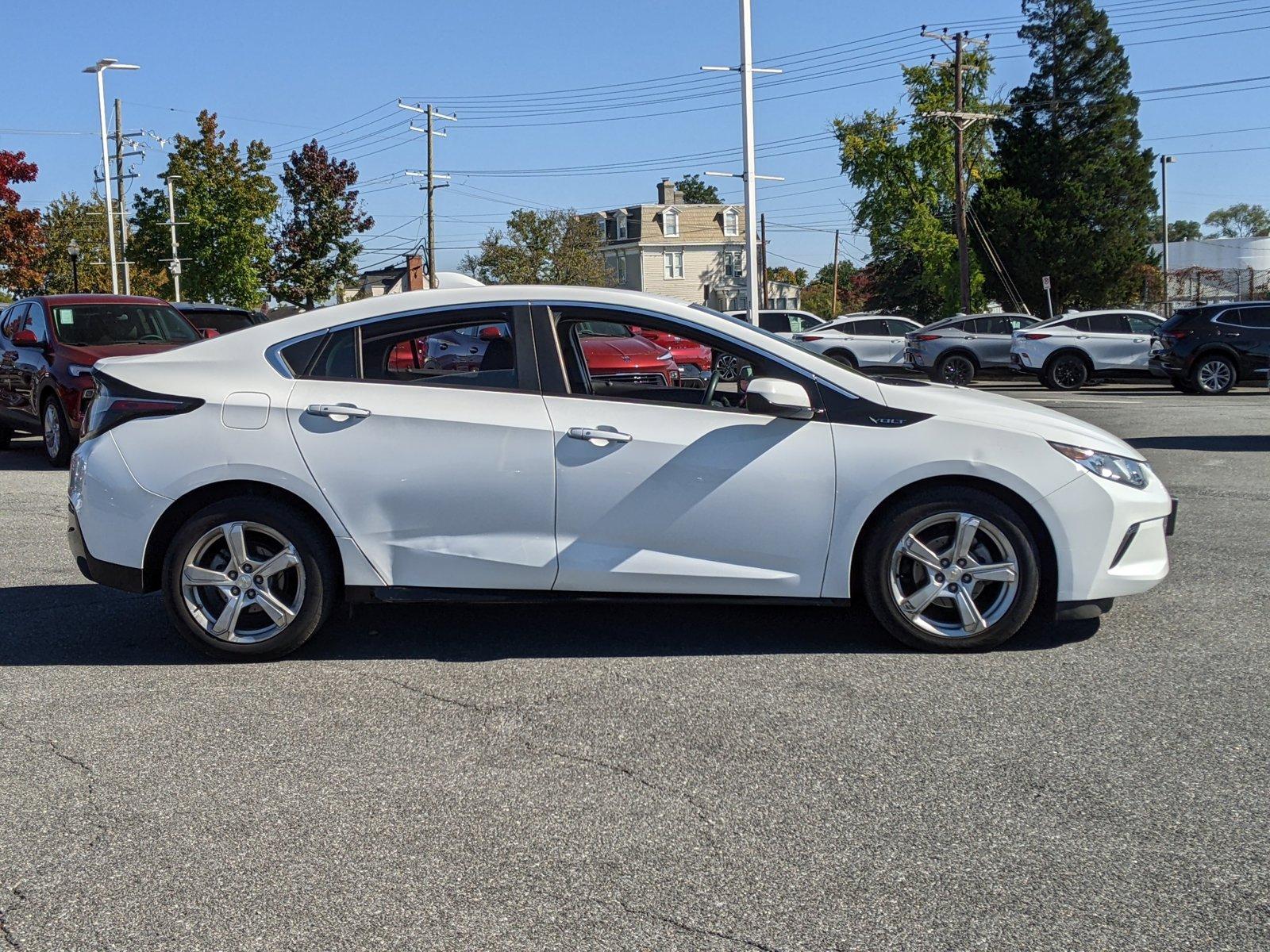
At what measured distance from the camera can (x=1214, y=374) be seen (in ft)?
76.8

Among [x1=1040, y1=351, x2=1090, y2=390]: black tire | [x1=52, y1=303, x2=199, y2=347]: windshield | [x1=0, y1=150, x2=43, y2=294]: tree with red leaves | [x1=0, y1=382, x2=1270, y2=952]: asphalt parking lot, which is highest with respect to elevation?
[x1=0, y1=150, x2=43, y2=294]: tree with red leaves

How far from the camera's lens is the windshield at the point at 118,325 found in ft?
44.5

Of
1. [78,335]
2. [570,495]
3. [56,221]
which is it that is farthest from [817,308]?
[570,495]

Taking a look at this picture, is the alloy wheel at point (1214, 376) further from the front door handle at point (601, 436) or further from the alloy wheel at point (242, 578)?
the alloy wheel at point (242, 578)

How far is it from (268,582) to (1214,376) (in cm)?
2156

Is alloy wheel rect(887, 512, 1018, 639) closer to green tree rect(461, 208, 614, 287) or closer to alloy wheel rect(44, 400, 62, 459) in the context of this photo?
alloy wheel rect(44, 400, 62, 459)

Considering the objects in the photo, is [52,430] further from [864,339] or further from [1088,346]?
[1088,346]

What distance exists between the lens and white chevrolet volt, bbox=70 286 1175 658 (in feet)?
17.9

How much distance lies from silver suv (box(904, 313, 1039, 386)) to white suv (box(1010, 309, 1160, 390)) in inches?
59.3

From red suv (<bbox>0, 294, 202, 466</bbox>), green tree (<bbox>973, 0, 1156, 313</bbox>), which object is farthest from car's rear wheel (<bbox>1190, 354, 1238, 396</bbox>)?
green tree (<bbox>973, 0, 1156, 313</bbox>)

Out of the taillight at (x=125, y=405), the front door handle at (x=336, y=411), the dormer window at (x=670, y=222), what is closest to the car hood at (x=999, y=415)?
the front door handle at (x=336, y=411)

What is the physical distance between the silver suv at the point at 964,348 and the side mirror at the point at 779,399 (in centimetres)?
2361

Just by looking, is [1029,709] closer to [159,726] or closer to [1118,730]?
[1118,730]

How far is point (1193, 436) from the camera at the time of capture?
15078 mm
